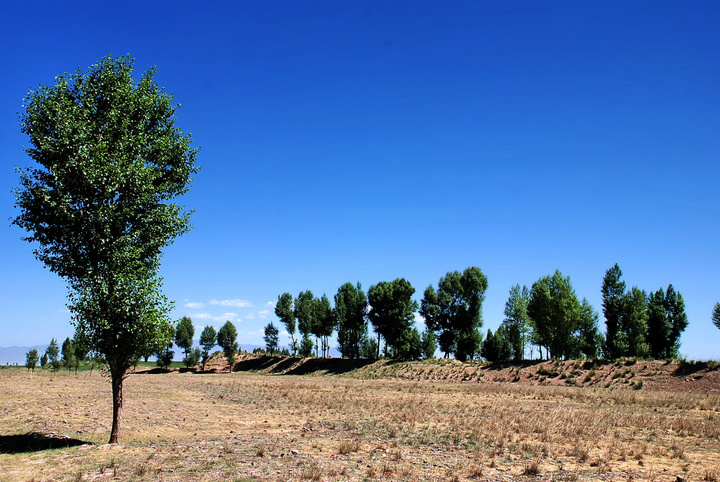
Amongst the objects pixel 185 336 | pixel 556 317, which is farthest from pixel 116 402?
pixel 185 336

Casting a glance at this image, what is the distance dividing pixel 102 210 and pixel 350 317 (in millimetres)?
74722

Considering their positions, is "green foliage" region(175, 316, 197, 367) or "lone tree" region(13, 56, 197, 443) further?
"green foliage" region(175, 316, 197, 367)

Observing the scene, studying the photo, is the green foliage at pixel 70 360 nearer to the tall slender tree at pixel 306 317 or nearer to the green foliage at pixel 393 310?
the tall slender tree at pixel 306 317

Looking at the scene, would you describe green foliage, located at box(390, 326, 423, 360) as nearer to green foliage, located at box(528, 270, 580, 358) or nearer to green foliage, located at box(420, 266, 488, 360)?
green foliage, located at box(420, 266, 488, 360)

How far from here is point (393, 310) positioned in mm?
78938

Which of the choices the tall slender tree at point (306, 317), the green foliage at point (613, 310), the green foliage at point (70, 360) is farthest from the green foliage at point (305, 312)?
the green foliage at point (613, 310)

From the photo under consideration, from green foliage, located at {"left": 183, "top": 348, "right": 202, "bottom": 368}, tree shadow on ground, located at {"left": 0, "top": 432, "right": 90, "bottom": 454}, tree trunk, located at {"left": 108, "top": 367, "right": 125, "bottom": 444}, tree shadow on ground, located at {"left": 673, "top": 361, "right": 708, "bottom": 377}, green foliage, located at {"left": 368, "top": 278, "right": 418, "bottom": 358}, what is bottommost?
green foliage, located at {"left": 183, "top": 348, "right": 202, "bottom": 368}

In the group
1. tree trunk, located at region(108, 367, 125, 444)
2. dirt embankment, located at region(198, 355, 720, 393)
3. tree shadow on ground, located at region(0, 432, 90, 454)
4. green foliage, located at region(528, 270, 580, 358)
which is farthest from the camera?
green foliage, located at region(528, 270, 580, 358)

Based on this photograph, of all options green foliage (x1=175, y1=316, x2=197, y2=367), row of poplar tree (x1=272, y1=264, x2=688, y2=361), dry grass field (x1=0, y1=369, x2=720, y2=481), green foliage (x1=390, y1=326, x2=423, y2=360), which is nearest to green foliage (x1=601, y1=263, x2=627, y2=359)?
row of poplar tree (x1=272, y1=264, x2=688, y2=361)

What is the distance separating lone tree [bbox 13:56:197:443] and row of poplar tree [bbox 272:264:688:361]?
6121cm

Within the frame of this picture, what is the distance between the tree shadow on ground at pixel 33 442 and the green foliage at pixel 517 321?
262ft

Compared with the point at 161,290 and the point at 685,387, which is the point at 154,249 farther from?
the point at 685,387

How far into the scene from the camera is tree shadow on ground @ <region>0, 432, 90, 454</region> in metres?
14.7

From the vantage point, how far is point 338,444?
633 inches
